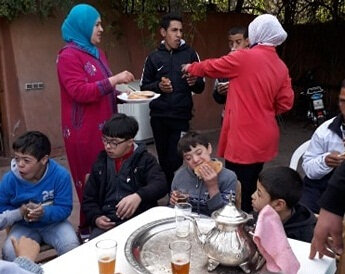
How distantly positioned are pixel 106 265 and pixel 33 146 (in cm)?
122

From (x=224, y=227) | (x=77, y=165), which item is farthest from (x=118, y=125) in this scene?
(x=224, y=227)

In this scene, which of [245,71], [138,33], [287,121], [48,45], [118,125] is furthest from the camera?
[287,121]

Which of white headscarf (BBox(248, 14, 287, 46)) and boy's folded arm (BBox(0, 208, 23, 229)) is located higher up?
white headscarf (BBox(248, 14, 287, 46))

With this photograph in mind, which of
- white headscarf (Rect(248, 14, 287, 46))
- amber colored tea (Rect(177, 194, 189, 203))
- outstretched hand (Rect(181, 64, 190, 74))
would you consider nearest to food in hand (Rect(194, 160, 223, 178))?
amber colored tea (Rect(177, 194, 189, 203))

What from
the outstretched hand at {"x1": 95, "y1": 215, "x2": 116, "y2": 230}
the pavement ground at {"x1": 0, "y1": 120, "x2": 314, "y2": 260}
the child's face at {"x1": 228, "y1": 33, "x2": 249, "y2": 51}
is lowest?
the pavement ground at {"x1": 0, "y1": 120, "x2": 314, "y2": 260}

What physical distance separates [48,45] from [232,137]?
10.9 feet

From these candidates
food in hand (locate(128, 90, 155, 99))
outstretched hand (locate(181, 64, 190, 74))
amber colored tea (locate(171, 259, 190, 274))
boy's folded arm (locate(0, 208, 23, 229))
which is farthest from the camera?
outstretched hand (locate(181, 64, 190, 74))

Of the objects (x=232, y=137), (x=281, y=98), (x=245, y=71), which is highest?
(x=245, y=71)

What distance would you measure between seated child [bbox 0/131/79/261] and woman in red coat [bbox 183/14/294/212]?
49.0 inches

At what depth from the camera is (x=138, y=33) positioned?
6656 millimetres

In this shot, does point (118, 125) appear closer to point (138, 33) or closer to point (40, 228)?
point (40, 228)

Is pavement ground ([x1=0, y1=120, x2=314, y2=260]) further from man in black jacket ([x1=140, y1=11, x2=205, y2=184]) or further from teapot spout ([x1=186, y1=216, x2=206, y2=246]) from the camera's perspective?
teapot spout ([x1=186, y1=216, x2=206, y2=246])

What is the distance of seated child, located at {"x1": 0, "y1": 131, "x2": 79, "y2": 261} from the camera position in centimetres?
277

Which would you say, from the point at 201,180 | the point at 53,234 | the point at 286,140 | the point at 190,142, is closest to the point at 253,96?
the point at 190,142
